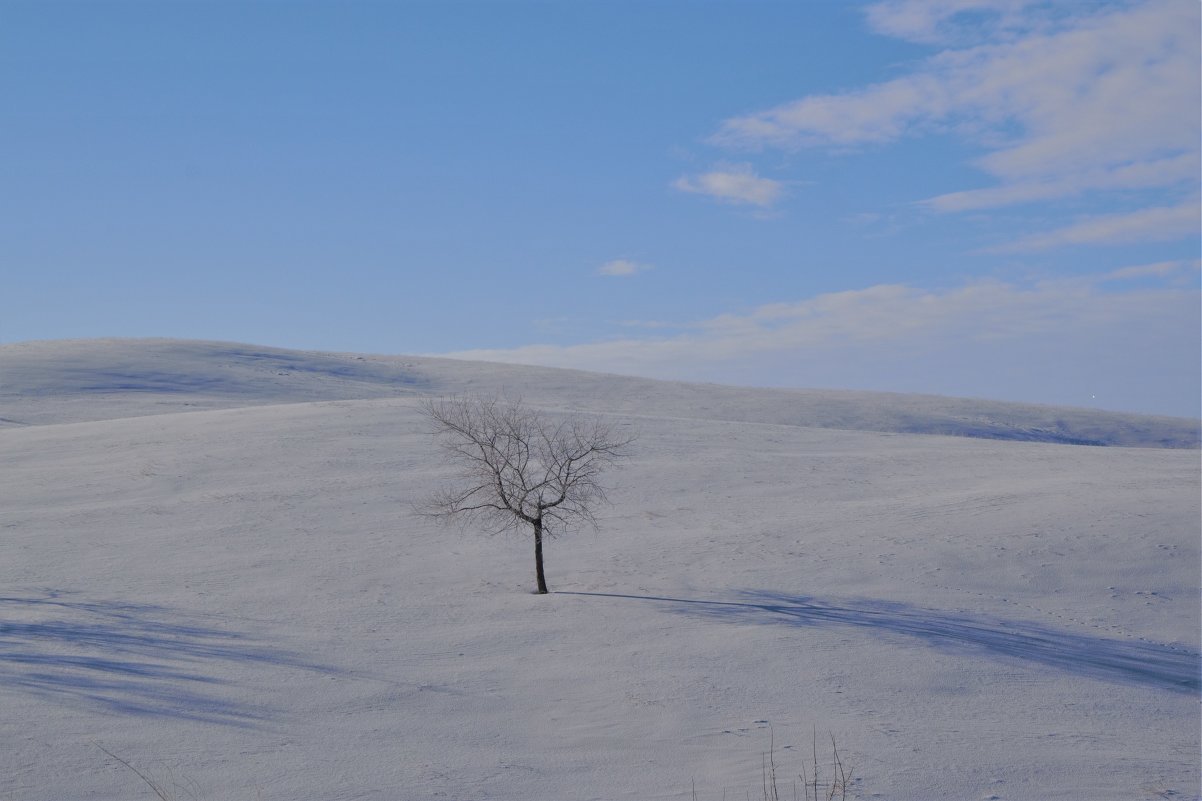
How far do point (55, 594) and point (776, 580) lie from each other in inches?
481

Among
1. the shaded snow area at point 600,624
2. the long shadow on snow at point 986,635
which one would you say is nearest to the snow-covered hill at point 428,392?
the shaded snow area at point 600,624

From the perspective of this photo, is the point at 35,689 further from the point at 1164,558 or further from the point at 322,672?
→ the point at 1164,558

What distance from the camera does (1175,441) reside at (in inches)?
2440

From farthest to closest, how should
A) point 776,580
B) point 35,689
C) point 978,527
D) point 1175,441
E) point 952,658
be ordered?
point 1175,441 → point 978,527 → point 776,580 → point 952,658 → point 35,689

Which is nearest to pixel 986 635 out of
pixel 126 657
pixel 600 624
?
pixel 600 624

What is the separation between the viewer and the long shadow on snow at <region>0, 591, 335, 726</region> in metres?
11.7

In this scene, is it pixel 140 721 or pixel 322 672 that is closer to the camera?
pixel 140 721

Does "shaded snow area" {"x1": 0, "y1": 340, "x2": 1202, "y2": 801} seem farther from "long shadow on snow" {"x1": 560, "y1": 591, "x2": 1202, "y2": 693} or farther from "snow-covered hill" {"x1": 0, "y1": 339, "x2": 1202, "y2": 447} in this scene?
"snow-covered hill" {"x1": 0, "y1": 339, "x2": 1202, "y2": 447}

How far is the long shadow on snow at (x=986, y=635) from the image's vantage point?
47.5 feet

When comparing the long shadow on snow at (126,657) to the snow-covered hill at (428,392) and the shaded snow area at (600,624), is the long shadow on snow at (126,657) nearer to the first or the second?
the shaded snow area at (600,624)

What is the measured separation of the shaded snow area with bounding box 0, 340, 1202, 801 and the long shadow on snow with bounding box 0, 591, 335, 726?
66mm

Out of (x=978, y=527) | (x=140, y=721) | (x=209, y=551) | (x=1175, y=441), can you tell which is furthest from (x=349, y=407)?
(x=1175, y=441)

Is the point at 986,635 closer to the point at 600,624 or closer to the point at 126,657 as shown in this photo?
the point at 600,624

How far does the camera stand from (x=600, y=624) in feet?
52.0
